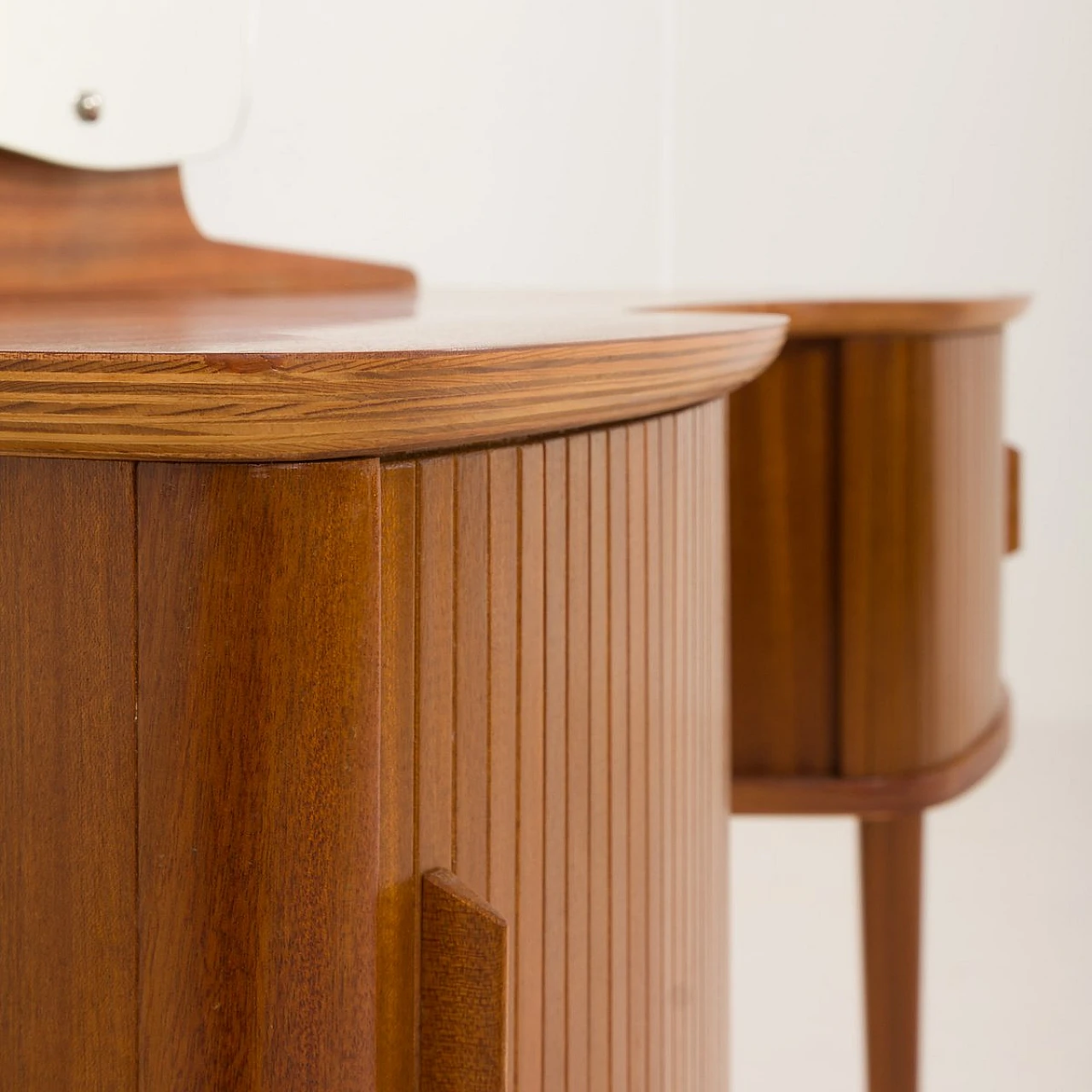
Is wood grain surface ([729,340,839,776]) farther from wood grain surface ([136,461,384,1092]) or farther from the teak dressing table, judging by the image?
wood grain surface ([136,461,384,1092])

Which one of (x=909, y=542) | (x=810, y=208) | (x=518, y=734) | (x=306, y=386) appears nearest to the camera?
(x=306, y=386)

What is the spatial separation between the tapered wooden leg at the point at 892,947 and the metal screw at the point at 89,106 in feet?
2.70

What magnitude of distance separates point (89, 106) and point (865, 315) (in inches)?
20.5

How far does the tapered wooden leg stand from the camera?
4.47 ft

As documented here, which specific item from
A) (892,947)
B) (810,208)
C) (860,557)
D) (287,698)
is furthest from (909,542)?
(810,208)

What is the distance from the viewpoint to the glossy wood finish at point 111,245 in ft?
3.18

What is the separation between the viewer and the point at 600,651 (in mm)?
516

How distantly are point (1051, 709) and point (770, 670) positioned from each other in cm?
220

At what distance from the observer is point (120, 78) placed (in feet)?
3.42

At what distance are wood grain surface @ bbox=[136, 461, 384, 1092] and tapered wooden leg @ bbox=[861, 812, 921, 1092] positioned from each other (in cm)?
102

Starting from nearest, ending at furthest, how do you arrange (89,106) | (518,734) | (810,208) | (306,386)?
(306,386) < (518,734) < (89,106) < (810,208)

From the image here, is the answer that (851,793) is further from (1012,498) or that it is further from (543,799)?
(543,799)

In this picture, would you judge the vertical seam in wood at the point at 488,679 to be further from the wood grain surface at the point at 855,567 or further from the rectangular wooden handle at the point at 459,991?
the wood grain surface at the point at 855,567

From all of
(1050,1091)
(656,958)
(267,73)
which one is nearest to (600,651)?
(656,958)
